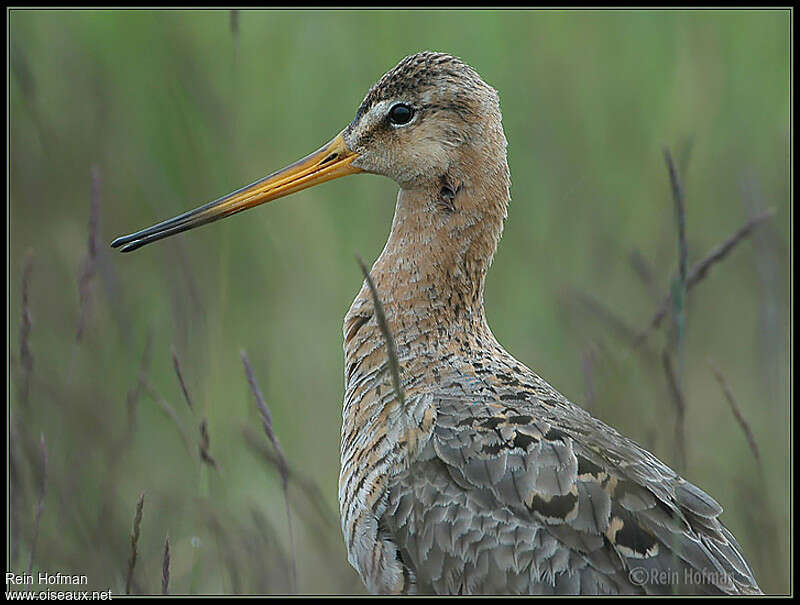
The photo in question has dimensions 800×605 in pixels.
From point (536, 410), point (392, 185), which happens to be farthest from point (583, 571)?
point (392, 185)

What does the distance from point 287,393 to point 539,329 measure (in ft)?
4.81

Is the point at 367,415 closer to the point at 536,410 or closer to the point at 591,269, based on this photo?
the point at 536,410

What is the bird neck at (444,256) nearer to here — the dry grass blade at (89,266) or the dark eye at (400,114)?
the dark eye at (400,114)

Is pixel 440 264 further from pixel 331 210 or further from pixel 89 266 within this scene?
pixel 331 210

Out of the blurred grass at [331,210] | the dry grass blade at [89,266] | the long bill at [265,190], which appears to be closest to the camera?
the dry grass blade at [89,266]

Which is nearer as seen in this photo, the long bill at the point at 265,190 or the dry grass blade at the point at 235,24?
the dry grass blade at the point at 235,24

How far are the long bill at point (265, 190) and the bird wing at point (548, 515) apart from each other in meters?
1.04

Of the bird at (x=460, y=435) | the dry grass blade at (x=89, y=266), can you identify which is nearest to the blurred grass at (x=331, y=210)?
the bird at (x=460, y=435)

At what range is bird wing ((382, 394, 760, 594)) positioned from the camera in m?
3.00

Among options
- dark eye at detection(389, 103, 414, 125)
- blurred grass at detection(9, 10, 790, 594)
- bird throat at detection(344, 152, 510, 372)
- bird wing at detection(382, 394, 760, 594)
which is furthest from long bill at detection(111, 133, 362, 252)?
bird wing at detection(382, 394, 760, 594)

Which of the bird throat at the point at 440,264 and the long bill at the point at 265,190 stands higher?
the long bill at the point at 265,190

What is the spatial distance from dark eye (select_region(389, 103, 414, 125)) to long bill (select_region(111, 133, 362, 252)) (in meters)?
0.20

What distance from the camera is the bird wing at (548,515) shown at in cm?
300

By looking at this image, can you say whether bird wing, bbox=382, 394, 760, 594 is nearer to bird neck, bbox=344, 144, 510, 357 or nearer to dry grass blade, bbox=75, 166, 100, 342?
bird neck, bbox=344, 144, 510, 357
